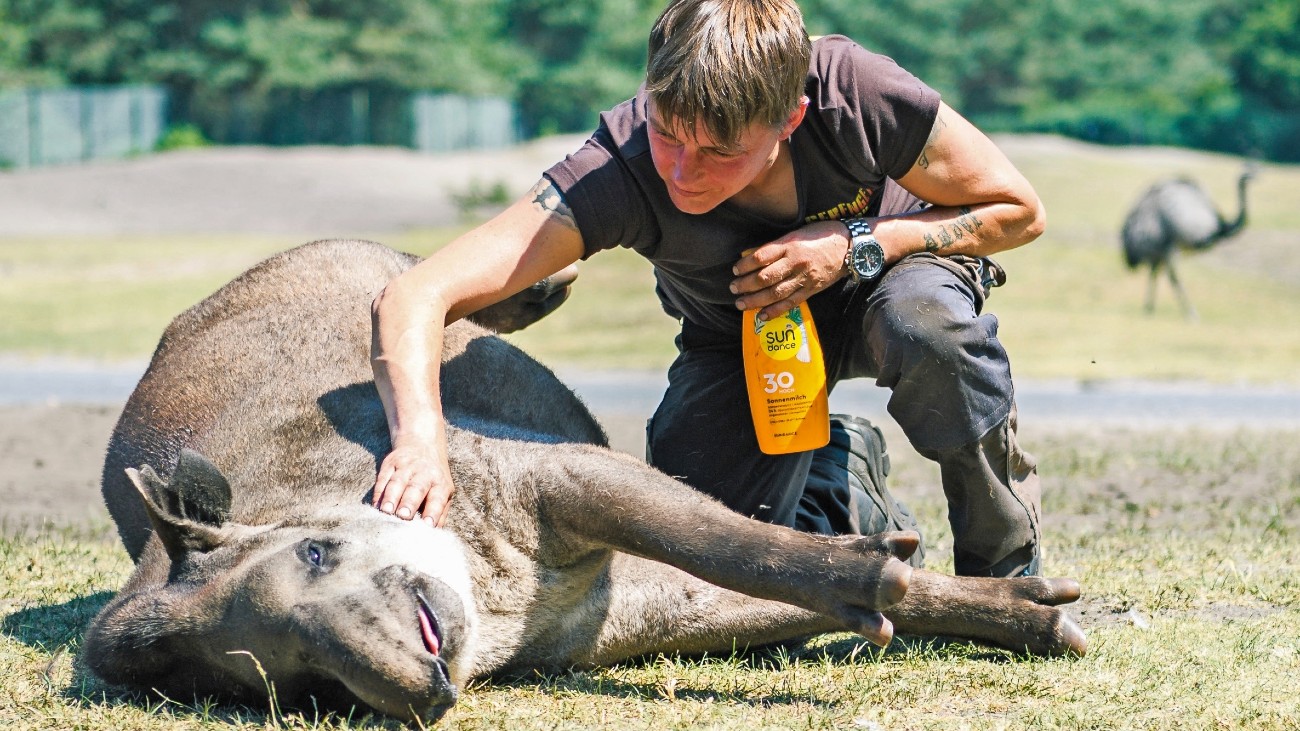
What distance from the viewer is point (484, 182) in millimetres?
33656

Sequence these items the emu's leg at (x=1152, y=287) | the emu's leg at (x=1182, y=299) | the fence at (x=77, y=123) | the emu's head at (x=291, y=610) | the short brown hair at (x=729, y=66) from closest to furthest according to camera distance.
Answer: the emu's head at (x=291, y=610) < the short brown hair at (x=729, y=66) < the emu's leg at (x=1182, y=299) < the emu's leg at (x=1152, y=287) < the fence at (x=77, y=123)

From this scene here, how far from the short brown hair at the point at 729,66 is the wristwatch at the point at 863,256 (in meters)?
0.53

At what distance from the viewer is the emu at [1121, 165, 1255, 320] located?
20266mm

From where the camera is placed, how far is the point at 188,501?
12.4 ft

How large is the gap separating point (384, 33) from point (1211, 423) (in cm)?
4303

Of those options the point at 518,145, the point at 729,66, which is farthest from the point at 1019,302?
the point at 518,145

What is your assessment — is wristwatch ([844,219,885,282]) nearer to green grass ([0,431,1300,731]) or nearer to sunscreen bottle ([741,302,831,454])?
sunscreen bottle ([741,302,831,454])

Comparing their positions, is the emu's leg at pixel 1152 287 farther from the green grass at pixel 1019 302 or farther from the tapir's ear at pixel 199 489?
the tapir's ear at pixel 199 489

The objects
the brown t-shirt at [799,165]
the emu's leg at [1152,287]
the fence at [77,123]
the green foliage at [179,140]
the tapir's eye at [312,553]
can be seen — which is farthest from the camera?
the green foliage at [179,140]

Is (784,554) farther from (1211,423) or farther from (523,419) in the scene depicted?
(1211,423)

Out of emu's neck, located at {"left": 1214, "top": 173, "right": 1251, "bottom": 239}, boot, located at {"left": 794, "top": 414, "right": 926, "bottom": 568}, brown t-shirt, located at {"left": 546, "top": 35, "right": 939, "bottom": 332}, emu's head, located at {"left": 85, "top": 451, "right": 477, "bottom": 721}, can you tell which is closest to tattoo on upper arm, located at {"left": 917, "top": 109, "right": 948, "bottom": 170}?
brown t-shirt, located at {"left": 546, "top": 35, "right": 939, "bottom": 332}

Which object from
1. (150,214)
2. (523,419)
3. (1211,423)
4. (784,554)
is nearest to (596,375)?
(1211,423)

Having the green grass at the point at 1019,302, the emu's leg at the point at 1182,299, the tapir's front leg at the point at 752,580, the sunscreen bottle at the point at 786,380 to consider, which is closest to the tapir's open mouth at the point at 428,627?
the tapir's front leg at the point at 752,580

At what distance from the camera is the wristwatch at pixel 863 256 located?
439 centimetres
